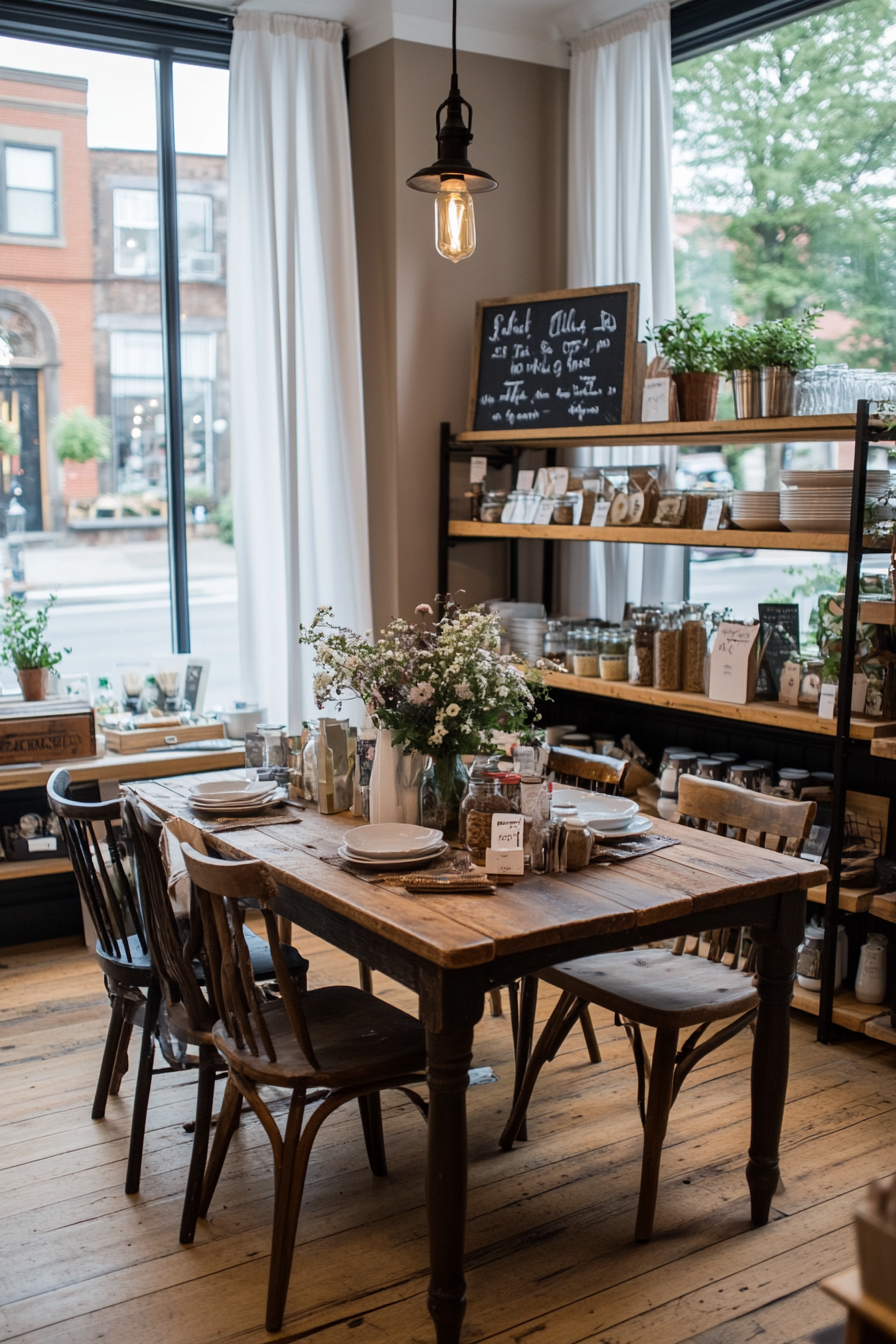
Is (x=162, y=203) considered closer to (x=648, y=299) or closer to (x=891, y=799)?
(x=648, y=299)

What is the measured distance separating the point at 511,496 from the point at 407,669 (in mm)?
1878

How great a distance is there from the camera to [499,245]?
4516mm

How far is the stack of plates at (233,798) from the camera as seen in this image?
2736mm

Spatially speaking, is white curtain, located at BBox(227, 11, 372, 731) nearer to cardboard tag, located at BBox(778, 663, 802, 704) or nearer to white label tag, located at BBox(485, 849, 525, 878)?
cardboard tag, located at BBox(778, 663, 802, 704)

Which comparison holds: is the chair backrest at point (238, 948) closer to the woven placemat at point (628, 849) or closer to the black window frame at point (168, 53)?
the woven placemat at point (628, 849)

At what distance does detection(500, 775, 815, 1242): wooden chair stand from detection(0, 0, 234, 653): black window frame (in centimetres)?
236

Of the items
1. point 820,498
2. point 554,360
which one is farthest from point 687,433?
point 554,360

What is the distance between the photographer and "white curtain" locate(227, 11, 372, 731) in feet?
13.6

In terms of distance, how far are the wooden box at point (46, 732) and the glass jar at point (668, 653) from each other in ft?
6.02

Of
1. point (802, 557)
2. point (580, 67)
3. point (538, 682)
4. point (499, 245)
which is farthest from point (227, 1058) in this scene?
point (580, 67)

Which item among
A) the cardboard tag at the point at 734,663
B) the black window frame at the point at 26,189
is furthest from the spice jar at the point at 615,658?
the black window frame at the point at 26,189

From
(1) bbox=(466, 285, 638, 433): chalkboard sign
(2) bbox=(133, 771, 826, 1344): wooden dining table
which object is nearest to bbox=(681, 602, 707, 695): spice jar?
(1) bbox=(466, 285, 638, 433): chalkboard sign

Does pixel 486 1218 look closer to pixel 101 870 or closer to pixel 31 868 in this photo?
pixel 101 870

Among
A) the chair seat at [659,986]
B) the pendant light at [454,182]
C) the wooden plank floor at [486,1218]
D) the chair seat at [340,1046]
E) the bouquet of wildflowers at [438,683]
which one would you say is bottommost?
the wooden plank floor at [486,1218]
